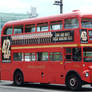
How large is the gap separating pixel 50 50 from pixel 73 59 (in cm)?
191

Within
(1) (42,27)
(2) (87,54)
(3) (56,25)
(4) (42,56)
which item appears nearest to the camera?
(2) (87,54)

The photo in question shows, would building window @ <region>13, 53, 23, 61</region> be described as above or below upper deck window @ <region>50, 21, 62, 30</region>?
below

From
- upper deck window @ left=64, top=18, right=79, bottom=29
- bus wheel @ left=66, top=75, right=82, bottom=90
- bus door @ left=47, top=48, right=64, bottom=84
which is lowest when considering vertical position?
bus wheel @ left=66, top=75, right=82, bottom=90

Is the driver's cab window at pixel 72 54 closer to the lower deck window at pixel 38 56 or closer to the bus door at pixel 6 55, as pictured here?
the lower deck window at pixel 38 56

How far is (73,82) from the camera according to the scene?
21969 mm

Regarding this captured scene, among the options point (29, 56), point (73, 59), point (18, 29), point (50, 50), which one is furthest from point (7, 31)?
point (73, 59)

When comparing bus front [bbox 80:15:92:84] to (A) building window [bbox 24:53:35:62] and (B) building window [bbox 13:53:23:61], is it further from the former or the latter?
(B) building window [bbox 13:53:23:61]

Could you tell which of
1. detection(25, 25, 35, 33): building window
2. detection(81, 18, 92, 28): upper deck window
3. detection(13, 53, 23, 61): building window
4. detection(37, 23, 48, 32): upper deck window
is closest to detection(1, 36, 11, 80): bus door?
detection(13, 53, 23, 61): building window

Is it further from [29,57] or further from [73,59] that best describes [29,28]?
[73,59]

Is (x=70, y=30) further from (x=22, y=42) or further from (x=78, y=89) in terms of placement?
Answer: (x=22, y=42)

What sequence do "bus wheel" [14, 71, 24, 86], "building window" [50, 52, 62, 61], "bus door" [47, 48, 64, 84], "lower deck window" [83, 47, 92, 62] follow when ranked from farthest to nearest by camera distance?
1. "bus wheel" [14, 71, 24, 86]
2. "building window" [50, 52, 62, 61]
3. "bus door" [47, 48, 64, 84]
4. "lower deck window" [83, 47, 92, 62]

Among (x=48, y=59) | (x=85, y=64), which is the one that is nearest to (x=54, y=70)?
(x=48, y=59)

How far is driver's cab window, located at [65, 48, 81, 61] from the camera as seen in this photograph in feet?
70.9

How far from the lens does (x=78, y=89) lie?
2175cm
